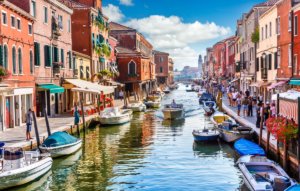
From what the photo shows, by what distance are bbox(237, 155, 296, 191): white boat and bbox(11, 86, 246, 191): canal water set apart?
0.78 metres

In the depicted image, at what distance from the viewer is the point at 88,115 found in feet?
117

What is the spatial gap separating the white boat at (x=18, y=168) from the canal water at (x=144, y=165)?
0.43 meters

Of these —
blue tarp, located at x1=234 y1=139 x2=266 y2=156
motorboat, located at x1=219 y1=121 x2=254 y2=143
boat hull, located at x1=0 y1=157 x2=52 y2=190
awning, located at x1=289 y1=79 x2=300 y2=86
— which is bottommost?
boat hull, located at x1=0 y1=157 x2=52 y2=190

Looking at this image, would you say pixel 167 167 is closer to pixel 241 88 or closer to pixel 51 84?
pixel 51 84

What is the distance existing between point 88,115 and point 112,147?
1085 cm

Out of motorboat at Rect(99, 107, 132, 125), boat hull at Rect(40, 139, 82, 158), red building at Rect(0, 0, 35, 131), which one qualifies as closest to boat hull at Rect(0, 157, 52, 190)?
boat hull at Rect(40, 139, 82, 158)

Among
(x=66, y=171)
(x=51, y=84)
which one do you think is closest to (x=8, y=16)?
(x=51, y=84)

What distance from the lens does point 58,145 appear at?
21047 mm

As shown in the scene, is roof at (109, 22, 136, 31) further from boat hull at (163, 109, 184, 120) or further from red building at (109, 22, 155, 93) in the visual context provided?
boat hull at (163, 109, 184, 120)

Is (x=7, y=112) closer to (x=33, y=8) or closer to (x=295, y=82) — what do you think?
(x=33, y=8)

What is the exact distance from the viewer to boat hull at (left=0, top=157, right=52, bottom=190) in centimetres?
1545

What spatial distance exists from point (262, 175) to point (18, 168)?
8160 mm

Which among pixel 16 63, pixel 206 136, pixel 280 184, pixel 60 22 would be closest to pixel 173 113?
pixel 60 22

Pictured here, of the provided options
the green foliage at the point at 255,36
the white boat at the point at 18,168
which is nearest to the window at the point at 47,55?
the white boat at the point at 18,168
